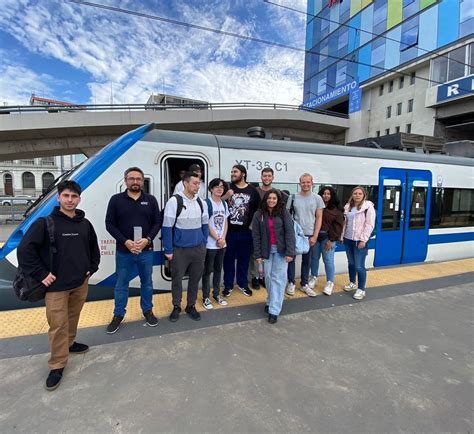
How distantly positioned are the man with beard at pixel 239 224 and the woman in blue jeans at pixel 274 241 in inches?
20.8

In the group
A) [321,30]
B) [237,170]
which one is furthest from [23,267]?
[321,30]

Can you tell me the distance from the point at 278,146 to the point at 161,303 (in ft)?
10.1

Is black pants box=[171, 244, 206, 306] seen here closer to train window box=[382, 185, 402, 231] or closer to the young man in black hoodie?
the young man in black hoodie

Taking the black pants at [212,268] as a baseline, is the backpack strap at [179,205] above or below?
above

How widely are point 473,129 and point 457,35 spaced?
25.0ft

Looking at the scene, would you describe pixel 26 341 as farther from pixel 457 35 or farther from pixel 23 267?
pixel 457 35

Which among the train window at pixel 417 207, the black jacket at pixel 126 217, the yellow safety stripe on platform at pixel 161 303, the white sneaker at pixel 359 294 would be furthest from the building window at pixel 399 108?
the black jacket at pixel 126 217

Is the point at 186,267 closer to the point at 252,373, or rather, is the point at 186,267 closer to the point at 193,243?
the point at 193,243

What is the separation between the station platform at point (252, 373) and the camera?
6.82 feet

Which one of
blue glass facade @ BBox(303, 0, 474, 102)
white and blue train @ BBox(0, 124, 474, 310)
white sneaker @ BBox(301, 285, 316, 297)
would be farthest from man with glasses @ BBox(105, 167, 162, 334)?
blue glass facade @ BBox(303, 0, 474, 102)

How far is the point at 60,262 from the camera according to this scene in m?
2.44

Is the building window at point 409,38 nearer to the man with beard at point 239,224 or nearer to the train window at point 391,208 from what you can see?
the train window at point 391,208

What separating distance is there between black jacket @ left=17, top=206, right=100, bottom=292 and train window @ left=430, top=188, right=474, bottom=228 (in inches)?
262

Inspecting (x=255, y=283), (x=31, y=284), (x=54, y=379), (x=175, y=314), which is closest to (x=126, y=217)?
(x=31, y=284)
